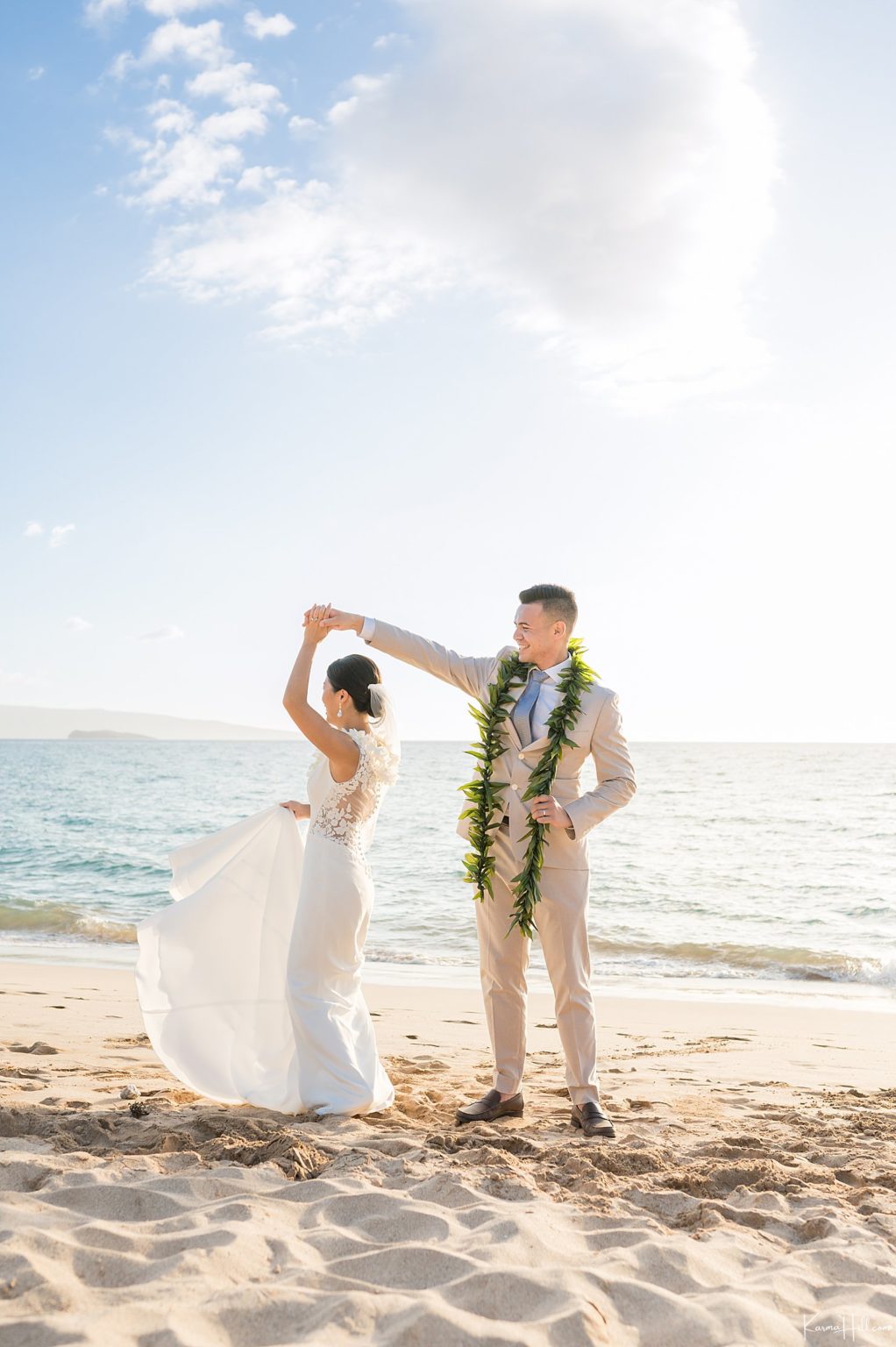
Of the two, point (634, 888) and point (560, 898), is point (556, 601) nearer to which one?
point (560, 898)

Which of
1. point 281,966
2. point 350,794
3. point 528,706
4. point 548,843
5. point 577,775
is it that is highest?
point 528,706

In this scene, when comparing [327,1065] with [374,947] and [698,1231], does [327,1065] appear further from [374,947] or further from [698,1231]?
[374,947]

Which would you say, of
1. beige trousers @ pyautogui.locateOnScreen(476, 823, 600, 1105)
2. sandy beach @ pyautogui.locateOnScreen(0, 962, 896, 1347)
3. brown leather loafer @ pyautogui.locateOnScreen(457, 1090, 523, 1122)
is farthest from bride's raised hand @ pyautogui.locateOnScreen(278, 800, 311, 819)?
brown leather loafer @ pyautogui.locateOnScreen(457, 1090, 523, 1122)

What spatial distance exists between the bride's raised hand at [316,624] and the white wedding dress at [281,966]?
540mm

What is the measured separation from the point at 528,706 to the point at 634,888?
47.2 feet

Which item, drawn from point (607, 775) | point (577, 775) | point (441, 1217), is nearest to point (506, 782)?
point (577, 775)

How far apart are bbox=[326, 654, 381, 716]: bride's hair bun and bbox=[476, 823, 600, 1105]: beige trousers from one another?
3.13 feet

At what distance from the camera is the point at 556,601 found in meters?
5.15

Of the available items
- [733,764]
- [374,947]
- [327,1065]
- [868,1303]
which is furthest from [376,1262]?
[733,764]

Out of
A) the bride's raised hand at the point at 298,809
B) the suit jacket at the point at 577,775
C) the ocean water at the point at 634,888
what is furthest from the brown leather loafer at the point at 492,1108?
the ocean water at the point at 634,888

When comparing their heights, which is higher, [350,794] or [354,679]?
[354,679]

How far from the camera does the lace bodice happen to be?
524 centimetres

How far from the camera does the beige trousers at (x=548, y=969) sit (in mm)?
4922

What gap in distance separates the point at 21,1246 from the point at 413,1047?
4.42 meters
